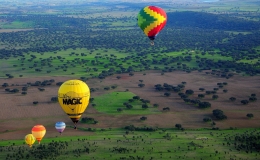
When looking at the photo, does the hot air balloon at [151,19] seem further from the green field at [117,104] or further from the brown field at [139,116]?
the brown field at [139,116]

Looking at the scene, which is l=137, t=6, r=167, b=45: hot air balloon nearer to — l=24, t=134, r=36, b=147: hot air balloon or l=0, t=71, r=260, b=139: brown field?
l=0, t=71, r=260, b=139: brown field

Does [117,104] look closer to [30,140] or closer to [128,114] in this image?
[128,114]

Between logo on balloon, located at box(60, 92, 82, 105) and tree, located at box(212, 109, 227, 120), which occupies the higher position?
tree, located at box(212, 109, 227, 120)

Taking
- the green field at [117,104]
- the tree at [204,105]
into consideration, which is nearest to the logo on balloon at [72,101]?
the green field at [117,104]

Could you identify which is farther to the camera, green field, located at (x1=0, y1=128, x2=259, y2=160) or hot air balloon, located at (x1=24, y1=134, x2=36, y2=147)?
hot air balloon, located at (x1=24, y1=134, x2=36, y2=147)

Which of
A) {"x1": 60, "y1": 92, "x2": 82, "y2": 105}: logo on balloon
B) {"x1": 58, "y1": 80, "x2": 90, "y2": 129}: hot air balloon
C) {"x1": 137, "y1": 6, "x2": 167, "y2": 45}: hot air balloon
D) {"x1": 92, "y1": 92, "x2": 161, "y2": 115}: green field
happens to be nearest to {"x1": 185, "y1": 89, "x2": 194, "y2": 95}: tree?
{"x1": 92, "y1": 92, "x2": 161, "y2": 115}: green field

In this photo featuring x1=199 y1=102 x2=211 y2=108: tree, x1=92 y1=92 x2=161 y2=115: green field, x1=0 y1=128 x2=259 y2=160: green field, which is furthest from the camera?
x1=199 y1=102 x2=211 y2=108: tree

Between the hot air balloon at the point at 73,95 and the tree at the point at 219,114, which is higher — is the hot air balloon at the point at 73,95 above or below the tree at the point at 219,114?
below

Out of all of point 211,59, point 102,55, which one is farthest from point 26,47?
point 211,59

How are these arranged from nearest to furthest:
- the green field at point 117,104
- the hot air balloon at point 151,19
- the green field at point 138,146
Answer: the green field at point 138,146 < the hot air balloon at point 151,19 < the green field at point 117,104
